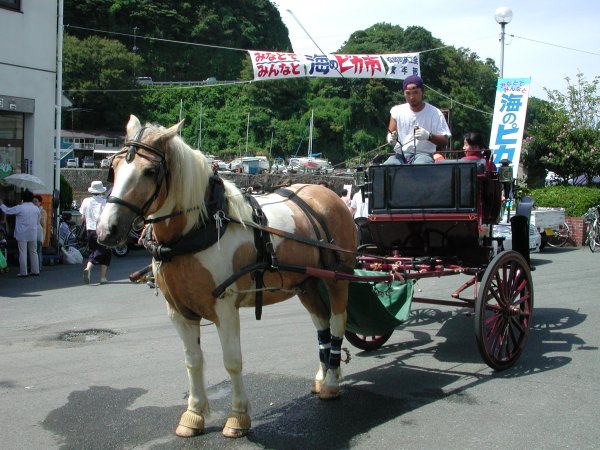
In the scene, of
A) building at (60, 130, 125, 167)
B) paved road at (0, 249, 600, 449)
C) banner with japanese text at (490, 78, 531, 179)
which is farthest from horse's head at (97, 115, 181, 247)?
building at (60, 130, 125, 167)

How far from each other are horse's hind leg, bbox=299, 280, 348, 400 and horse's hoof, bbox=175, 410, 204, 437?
1.20 meters

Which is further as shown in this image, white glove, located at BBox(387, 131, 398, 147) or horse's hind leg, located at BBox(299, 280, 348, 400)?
white glove, located at BBox(387, 131, 398, 147)

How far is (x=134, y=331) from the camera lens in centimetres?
823

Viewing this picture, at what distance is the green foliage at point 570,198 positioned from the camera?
20109mm

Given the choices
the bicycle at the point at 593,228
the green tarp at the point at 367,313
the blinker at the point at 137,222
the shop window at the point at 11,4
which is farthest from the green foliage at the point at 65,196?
the blinker at the point at 137,222

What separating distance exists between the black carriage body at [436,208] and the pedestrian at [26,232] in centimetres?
858

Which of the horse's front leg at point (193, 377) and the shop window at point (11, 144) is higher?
the shop window at point (11, 144)

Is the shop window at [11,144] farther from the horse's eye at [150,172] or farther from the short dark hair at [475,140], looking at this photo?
the horse's eye at [150,172]

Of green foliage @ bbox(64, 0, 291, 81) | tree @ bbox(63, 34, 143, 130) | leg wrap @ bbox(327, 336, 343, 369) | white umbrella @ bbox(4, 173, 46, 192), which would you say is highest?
green foliage @ bbox(64, 0, 291, 81)

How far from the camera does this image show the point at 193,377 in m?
4.67

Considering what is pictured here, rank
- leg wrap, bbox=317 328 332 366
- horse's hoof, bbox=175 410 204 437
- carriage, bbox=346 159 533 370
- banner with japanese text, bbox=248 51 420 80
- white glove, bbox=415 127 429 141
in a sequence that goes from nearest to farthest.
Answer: horse's hoof, bbox=175 410 204 437 → leg wrap, bbox=317 328 332 366 → carriage, bbox=346 159 533 370 → white glove, bbox=415 127 429 141 → banner with japanese text, bbox=248 51 420 80

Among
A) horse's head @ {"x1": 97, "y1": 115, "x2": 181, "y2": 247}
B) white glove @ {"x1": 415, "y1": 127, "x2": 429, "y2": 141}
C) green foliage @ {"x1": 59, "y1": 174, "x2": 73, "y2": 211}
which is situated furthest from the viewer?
green foliage @ {"x1": 59, "y1": 174, "x2": 73, "y2": 211}

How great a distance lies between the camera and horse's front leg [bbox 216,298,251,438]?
442 centimetres

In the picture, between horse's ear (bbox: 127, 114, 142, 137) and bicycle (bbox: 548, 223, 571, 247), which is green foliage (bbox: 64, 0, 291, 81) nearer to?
bicycle (bbox: 548, 223, 571, 247)
